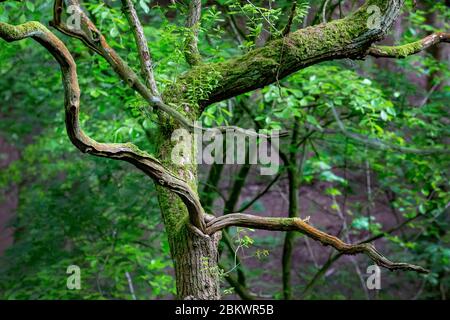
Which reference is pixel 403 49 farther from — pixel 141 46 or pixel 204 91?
pixel 141 46

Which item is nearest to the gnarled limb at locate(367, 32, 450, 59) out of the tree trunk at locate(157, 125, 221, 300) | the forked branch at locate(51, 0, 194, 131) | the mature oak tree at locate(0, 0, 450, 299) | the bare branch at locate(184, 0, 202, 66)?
the mature oak tree at locate(0, 0, 450, 299)

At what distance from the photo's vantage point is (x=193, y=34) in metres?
3.64

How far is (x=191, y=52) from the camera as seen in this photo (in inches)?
148

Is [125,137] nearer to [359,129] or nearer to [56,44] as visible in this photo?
[359,129]

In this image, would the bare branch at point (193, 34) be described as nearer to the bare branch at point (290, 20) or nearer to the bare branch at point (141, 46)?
the bare branch at point (141, 46)

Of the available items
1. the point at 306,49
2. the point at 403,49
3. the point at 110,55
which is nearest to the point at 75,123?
the point at 110,55

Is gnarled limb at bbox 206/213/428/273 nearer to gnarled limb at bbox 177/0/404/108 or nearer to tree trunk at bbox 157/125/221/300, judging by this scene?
tree trunk at bbox 157/125/221/300

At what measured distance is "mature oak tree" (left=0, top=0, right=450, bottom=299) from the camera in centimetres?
310

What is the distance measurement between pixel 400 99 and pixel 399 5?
3322mm

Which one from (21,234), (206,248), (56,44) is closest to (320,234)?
(206,248)

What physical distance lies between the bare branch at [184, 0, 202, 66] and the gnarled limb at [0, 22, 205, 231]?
94 cm

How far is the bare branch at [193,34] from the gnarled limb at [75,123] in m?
0.94

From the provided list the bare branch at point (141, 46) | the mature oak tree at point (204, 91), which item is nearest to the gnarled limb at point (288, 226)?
the mature oak tree at point (204, 91)
